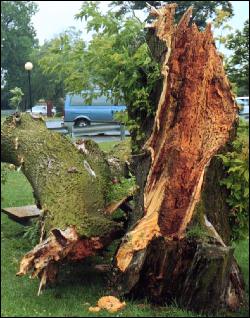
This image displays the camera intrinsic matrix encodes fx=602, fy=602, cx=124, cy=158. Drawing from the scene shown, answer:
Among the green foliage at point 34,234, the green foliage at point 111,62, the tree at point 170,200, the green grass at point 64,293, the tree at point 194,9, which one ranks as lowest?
the green grass at point 64,293

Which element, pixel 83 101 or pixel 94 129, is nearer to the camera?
pixel 83 101

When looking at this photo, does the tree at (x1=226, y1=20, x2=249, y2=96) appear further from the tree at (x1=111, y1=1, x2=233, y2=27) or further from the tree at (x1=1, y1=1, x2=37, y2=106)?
the tree at (x1=1, y1=1, x2=37, y2=106)

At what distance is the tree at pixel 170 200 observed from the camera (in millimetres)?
4469

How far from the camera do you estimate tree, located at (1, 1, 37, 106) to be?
49.8 ft

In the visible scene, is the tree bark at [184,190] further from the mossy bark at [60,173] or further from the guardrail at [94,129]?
the guardrail at [94,129]

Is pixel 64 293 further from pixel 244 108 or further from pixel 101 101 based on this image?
pixel 101 101

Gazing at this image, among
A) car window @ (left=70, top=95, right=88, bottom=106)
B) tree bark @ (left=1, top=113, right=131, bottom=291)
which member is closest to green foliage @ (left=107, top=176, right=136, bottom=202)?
tree bark @ (left=1, top=113, right=131, bottom=291)

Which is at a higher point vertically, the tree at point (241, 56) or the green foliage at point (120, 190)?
the tree at point (241, 56)

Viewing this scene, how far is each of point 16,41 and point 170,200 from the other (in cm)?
1477

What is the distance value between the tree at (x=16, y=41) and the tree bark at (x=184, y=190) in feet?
29.3

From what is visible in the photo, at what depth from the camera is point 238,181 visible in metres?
4.73

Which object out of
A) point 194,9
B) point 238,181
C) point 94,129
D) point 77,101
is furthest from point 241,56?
point 238,181

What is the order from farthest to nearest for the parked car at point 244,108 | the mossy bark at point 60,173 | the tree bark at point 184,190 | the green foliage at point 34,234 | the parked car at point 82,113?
1. the parked car at point 82,113
2. the green foliage at point 34,234
3. the parked car at point 244,108
4. the mossy bark at point 60,173
5. the tree bark at point 184,190

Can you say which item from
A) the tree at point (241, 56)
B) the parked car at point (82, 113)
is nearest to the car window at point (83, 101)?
the parked car at point (82, 113)
